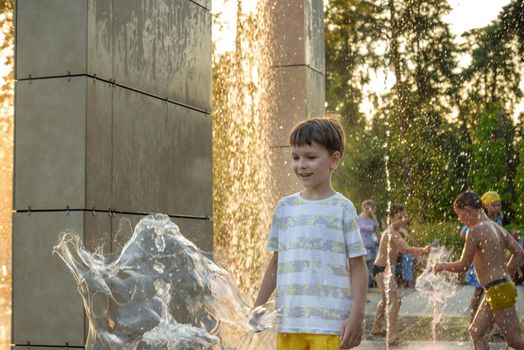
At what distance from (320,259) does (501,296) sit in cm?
477

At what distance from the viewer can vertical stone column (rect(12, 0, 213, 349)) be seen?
571 cm

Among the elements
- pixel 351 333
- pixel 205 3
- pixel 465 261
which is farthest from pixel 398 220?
pixel 351 333

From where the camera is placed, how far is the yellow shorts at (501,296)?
8867mm

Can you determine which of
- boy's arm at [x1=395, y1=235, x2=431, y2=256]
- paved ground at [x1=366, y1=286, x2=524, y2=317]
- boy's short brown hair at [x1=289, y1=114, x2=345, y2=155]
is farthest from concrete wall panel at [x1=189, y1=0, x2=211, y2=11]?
paved ground at [x1=366, y1=286, x2=524, y2=317]

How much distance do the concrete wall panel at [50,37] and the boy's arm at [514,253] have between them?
5047 millimetres

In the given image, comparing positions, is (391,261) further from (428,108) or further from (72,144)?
(428,108)

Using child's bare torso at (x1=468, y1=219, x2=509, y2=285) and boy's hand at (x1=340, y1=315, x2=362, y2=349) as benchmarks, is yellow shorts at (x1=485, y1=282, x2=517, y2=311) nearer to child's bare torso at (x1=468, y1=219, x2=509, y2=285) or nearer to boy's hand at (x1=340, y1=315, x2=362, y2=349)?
child's bare torso at (x1=468, y1=219, x2=509, y2=285)

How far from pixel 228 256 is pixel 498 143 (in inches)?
1365

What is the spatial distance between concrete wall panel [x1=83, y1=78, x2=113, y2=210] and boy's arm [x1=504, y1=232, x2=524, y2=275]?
15.5ft

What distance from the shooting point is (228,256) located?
36.8 ft

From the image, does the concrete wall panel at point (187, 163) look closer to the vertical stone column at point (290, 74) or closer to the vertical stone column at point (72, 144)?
the vertical stone column at point (72, 144)

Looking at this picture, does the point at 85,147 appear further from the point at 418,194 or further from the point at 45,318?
the point at 418,194

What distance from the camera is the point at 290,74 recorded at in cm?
1080

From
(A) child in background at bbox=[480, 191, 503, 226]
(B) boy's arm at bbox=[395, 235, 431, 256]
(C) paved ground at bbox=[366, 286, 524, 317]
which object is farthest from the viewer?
(C) paved ground at bbox=[366, 286, 524, 317]
